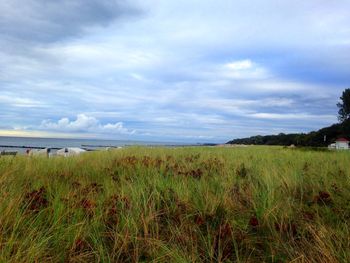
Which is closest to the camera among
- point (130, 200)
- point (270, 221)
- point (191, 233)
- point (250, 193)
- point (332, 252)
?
point (332, 252)

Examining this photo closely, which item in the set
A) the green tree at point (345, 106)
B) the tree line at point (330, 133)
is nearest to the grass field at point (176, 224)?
the tree line at point (330, 133)

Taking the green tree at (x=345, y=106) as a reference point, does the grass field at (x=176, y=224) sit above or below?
below

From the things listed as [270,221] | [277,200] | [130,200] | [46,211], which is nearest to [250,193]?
[277,200]

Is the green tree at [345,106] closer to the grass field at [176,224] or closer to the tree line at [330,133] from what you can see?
the tree line at [330,133]

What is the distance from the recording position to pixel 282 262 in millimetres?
3791

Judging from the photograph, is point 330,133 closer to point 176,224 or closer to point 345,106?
point 345,106

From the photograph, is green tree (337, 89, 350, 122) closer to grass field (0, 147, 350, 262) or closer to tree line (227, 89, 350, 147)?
tree line (227, 89, 350, 147)

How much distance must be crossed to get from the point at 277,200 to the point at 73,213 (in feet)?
8.43

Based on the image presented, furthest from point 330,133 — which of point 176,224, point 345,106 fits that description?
point 176,224

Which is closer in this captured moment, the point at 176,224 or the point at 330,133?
the point at 176,224

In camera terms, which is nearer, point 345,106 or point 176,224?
point 176,224

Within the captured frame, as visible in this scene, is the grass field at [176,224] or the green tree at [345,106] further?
the green tree at [345,106]

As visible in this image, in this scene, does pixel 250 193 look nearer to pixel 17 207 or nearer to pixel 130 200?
pixel 130 200

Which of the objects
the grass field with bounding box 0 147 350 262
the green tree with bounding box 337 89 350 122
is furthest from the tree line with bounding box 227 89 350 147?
the grass field with bounding box 0 147 350 262
